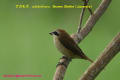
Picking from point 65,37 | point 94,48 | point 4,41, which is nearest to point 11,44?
point 4,41

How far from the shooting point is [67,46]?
2.18m

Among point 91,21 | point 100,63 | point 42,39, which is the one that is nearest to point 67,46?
point 91,21

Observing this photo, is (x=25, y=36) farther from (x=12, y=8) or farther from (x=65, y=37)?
(x=65, y=37)

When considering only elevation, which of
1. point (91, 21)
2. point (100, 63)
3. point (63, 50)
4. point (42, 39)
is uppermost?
point (100, 63)

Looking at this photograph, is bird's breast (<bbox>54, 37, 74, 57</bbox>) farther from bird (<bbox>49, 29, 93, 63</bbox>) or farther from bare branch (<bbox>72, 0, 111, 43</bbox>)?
bare branch (<bbox>72, 0, 111, 43</bbox>)

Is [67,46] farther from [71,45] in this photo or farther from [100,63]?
[100,63]

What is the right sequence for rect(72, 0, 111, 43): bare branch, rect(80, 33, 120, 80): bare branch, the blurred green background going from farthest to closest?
the blurred green background
rect(72, 0, 111, 43): bare branch
rect(80, 33, 120, 80): bare branch

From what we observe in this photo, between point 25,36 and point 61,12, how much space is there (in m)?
0.64

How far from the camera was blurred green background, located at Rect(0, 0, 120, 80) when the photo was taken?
3.64m

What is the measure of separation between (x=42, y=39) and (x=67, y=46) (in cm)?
212

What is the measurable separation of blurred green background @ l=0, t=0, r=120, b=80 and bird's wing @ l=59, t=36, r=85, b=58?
125cm

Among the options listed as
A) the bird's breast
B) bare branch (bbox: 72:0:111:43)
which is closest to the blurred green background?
the bird's breast

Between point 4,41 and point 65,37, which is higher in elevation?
point 65,37

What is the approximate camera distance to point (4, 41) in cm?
440
